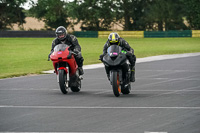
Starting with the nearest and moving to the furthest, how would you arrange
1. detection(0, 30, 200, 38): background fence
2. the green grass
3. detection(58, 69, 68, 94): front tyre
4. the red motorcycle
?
detection(58, 69, 68, 94): front tyre, the red motorcycle, the green grass, detection(0, 30, 200, 38): background fence

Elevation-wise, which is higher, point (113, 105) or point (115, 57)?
point (115, 57)

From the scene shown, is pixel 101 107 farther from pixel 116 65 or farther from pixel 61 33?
pixel 61 33

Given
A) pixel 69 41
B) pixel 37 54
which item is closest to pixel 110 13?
pixel 37 54

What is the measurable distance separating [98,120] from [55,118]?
825 mm

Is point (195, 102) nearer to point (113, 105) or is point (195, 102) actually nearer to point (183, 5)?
point (113, 105)

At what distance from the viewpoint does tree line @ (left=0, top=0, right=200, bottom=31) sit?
76.9 metres

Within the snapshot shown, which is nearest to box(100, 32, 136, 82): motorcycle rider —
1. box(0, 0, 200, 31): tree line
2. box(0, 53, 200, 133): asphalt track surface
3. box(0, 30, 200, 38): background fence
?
box(0, 53, 200, 133): asphalt track surface

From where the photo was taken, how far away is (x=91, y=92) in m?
13.9

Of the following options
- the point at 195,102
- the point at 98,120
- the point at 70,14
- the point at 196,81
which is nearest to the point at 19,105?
the point at 98,120

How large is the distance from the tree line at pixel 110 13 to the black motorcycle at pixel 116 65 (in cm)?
6322

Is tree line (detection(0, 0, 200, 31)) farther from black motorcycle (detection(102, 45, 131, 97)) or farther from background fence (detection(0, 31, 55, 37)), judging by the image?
black motorcycle (detection(102, 45, 131, 97))

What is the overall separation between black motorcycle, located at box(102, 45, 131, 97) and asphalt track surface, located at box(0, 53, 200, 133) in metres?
0.38

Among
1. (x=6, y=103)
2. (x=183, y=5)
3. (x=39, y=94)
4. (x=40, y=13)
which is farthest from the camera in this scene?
(x=40, y=13)

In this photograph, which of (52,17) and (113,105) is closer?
(113,105)
